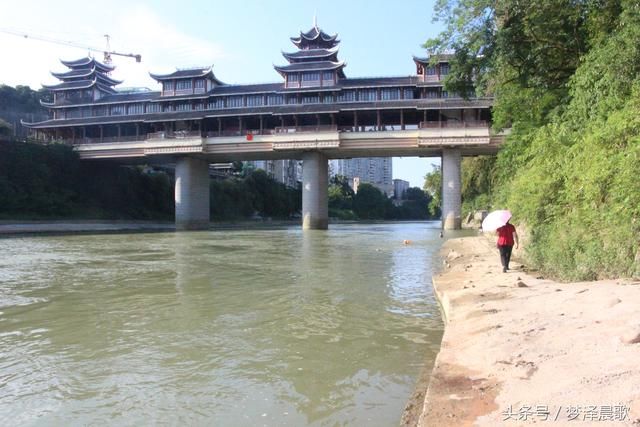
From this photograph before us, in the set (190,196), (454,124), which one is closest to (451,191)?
(454,124)

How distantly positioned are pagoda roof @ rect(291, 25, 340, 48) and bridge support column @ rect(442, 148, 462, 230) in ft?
61.6

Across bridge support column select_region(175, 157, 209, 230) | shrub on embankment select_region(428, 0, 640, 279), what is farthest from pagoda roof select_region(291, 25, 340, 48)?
shrub on embankment select_region(428, 0, 640, 279)

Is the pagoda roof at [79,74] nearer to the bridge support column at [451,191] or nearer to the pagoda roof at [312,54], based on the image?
the pagoda roof at [312,54]

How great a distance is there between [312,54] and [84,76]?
2626 centimetres

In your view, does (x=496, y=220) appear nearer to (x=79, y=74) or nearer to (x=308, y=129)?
(x=308, y=129)

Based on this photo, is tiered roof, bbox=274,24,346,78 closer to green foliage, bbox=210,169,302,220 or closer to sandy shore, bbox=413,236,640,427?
green foliage, bbox=210,169,302,220

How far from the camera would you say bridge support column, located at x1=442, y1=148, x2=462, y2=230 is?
119ft

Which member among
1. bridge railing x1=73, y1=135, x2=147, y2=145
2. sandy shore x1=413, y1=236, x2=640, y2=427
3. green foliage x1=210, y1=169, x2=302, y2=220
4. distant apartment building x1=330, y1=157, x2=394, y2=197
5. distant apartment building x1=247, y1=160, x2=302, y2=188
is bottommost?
sandy shore x1=413, y1=236, x2=640, y2=427

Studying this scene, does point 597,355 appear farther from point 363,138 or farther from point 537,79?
point 363,138

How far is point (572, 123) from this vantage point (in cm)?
1088

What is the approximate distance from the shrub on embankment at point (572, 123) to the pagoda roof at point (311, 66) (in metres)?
28.4

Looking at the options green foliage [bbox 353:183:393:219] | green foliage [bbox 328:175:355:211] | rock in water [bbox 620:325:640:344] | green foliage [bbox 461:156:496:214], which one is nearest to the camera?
rock in water [bbox 620:325:640:344]

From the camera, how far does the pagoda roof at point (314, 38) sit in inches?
1875

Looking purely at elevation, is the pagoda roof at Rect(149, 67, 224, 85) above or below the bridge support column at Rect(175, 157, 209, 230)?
above
